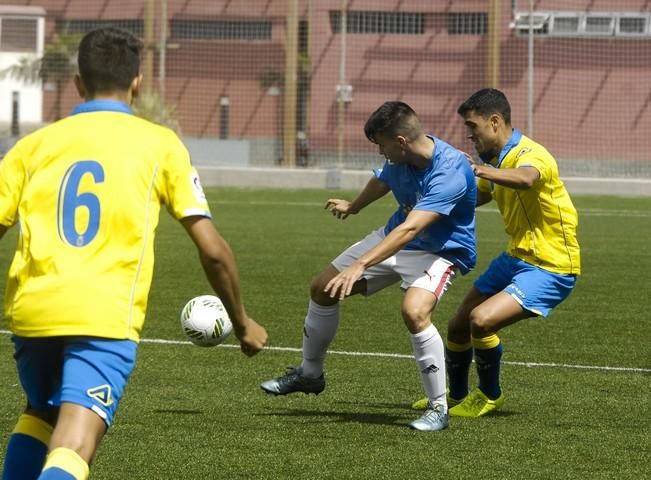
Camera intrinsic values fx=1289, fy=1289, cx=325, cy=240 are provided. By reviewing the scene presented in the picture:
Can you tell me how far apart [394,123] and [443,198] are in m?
0.45

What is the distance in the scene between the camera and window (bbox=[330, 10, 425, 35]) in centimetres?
3591

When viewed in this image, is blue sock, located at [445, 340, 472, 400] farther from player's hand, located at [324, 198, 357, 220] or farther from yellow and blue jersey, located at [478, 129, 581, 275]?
player's hand, located at [324, 198, 357, 220]

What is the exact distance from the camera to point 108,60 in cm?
382

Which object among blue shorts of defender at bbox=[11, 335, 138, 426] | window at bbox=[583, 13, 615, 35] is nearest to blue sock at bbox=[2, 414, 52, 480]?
blue shorts of defender at bbox=[11, 335, 138, 426]

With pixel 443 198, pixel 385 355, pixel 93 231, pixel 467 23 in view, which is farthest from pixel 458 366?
pixel 467 23

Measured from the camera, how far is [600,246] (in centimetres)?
1605

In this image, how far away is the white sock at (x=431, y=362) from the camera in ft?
21.4

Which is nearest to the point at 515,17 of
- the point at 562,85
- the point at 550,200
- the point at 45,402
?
the point at 562,85

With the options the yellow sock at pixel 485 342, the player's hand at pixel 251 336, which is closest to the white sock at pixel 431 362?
the yellow sock at pixel 485 342

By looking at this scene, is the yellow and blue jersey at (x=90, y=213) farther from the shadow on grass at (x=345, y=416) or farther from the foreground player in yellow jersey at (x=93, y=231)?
the shadow on grass at (x=345, y=416)

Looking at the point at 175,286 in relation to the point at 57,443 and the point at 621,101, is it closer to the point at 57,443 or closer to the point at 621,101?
the point at 57,443

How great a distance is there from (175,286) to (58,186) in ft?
27.4

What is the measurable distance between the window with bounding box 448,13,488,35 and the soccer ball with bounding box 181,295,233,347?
31.3 meters

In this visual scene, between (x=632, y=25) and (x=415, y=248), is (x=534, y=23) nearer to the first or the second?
(x=632, y=25)
